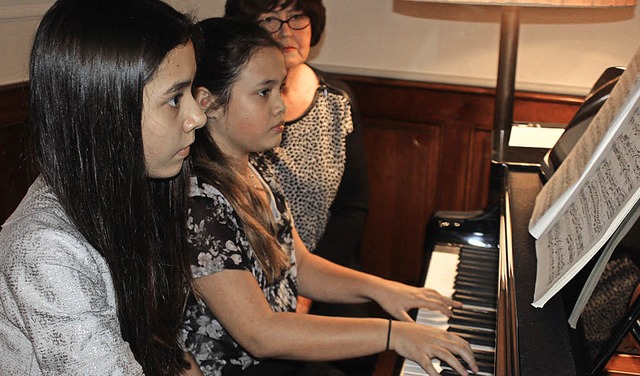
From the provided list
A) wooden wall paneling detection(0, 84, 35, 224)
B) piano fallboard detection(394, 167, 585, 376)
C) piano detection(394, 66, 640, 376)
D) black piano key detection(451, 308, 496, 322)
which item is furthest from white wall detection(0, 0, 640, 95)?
black piano key detection(451, 308, 496, 322)

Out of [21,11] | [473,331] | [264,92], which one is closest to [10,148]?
[21,11]

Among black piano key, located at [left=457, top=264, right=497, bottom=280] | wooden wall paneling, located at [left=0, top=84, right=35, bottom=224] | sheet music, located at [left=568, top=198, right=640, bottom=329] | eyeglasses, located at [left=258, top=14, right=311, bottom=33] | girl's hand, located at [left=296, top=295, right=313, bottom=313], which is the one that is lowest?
girl's hand, located at [left=296, top=295, right=313, bottom=313]

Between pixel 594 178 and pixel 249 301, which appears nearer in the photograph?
pixel 594 178

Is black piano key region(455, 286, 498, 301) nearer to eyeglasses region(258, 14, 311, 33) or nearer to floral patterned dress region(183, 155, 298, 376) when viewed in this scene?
floral patterned dress region(183, 155, 298, 376)

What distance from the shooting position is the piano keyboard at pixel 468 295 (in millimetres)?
1511

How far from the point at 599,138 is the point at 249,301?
2.33 ft

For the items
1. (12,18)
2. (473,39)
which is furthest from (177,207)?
(473,39)

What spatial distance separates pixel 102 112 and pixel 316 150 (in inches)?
50.5

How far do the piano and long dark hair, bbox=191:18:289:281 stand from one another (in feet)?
1.16

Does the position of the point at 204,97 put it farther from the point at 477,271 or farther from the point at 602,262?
the point at 602,262

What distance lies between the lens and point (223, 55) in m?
1.63

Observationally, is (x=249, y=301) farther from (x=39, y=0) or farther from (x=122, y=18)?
(x=39, y=0)

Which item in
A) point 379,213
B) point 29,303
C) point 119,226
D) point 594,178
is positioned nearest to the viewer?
point 29,303

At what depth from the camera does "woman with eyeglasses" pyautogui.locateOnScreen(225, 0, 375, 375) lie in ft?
7.43
